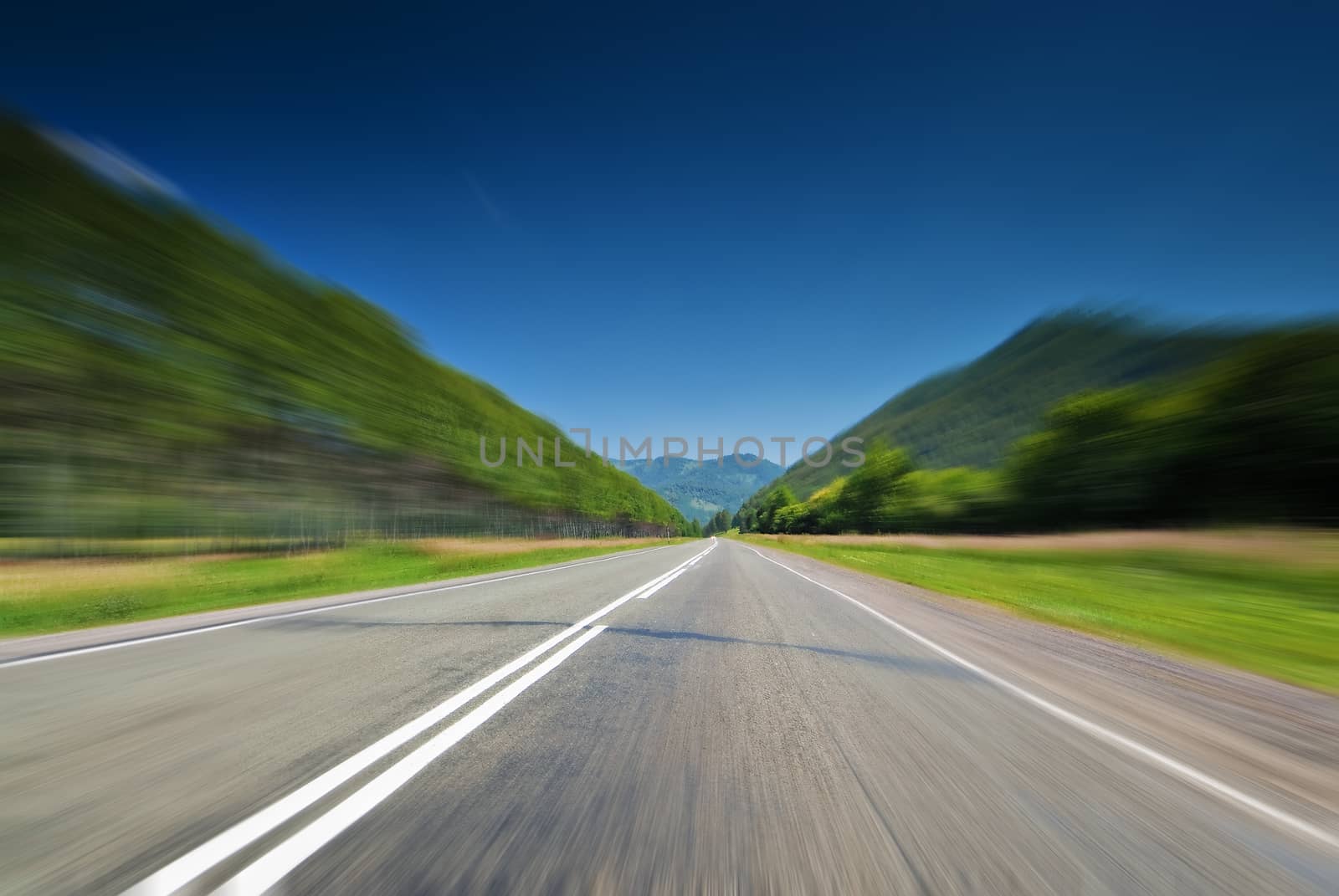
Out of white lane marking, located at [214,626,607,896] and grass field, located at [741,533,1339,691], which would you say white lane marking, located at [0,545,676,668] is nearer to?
white lane marking, located at [214,626,607,896]

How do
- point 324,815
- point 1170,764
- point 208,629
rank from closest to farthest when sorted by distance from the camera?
point 324,815 → point 1170,764 → point 208,629

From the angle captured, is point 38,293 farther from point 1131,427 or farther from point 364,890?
point 1131,427

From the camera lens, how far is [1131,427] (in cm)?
3531

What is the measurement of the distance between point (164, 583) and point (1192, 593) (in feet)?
80.7

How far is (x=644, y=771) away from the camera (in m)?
2.70

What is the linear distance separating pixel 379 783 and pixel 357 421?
3018 centimetres

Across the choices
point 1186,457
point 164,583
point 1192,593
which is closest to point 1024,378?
point 1186,457

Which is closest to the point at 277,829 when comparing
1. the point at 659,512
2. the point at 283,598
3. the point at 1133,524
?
the point at 283,598

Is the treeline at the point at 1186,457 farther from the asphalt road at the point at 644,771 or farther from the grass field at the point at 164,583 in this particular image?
the grass field at the point at 164,583

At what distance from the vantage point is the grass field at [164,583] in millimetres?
8422

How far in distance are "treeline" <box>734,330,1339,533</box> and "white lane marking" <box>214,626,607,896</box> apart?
31190 mm

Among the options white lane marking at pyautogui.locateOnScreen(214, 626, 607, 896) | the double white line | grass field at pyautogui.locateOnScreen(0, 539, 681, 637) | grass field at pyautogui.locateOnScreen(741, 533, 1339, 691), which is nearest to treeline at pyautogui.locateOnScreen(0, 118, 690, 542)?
grass field at pyautogui.locateOnScreen(0, 539, 681, 637)

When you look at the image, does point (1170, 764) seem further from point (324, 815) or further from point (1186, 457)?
point (1186, 457)

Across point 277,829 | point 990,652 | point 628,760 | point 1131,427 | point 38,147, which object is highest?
point 38,147
